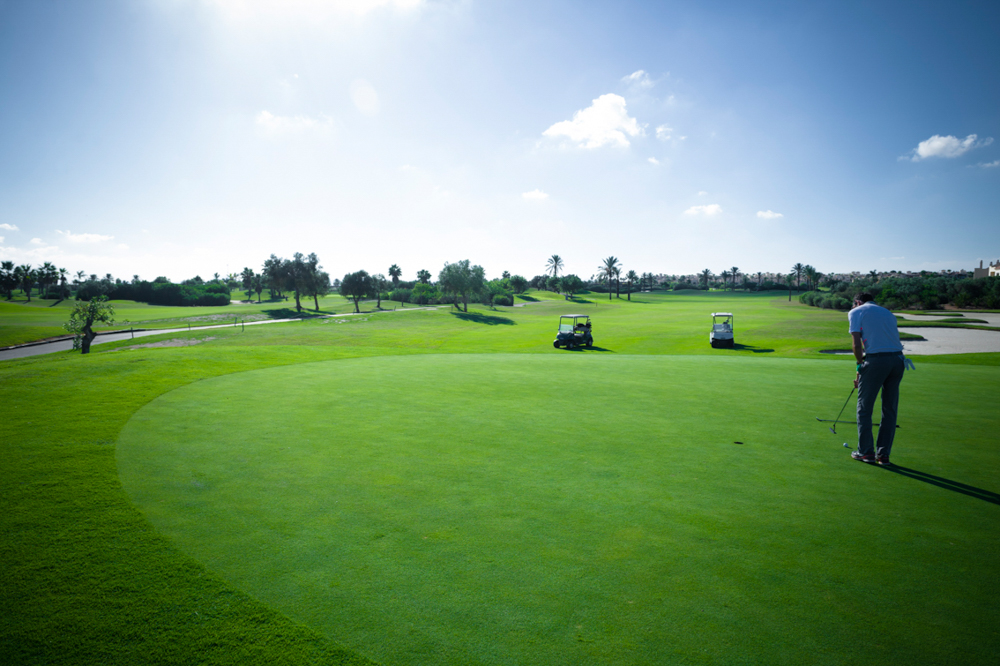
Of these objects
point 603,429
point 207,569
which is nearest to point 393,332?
point 603,429

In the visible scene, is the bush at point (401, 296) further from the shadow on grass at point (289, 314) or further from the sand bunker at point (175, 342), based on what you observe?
the sand bunker at point (175, 342)

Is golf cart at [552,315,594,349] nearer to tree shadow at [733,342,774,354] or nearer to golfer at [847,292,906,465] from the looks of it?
tree shadow at [733,342,774,354]

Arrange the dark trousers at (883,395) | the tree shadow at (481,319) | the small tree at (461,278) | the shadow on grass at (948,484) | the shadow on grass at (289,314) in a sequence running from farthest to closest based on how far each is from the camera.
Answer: the small tree at (461,278) < the shadow on grass at (289,314) < the tree shadow at (481,319) < the dark trousers at (883,395) < the shadow on grass at (948,484)

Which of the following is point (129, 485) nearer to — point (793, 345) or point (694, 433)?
point (694, 433)

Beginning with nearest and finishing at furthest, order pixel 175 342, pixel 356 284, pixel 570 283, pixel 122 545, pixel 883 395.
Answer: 1. pixel 122 545
2. pixel 883 395
3. pixel 175 342
4. pixel 356 284
5. pixel 570 283

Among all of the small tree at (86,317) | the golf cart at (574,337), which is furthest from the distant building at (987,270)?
the small tree at (86,317)

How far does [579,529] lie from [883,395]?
20.7 feet

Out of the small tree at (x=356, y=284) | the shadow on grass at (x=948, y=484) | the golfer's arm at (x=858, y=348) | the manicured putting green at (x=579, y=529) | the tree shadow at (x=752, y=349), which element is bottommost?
the tree shadow at (x=752, y=349)

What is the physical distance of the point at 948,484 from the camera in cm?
619

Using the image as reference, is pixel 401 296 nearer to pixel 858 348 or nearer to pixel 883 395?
pixel 858 348

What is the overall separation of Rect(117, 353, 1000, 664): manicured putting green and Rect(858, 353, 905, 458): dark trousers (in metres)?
0.53

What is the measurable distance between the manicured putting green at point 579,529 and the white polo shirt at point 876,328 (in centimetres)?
185

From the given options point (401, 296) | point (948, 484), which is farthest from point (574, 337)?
point (401, 296)

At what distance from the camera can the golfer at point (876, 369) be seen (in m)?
7.15
